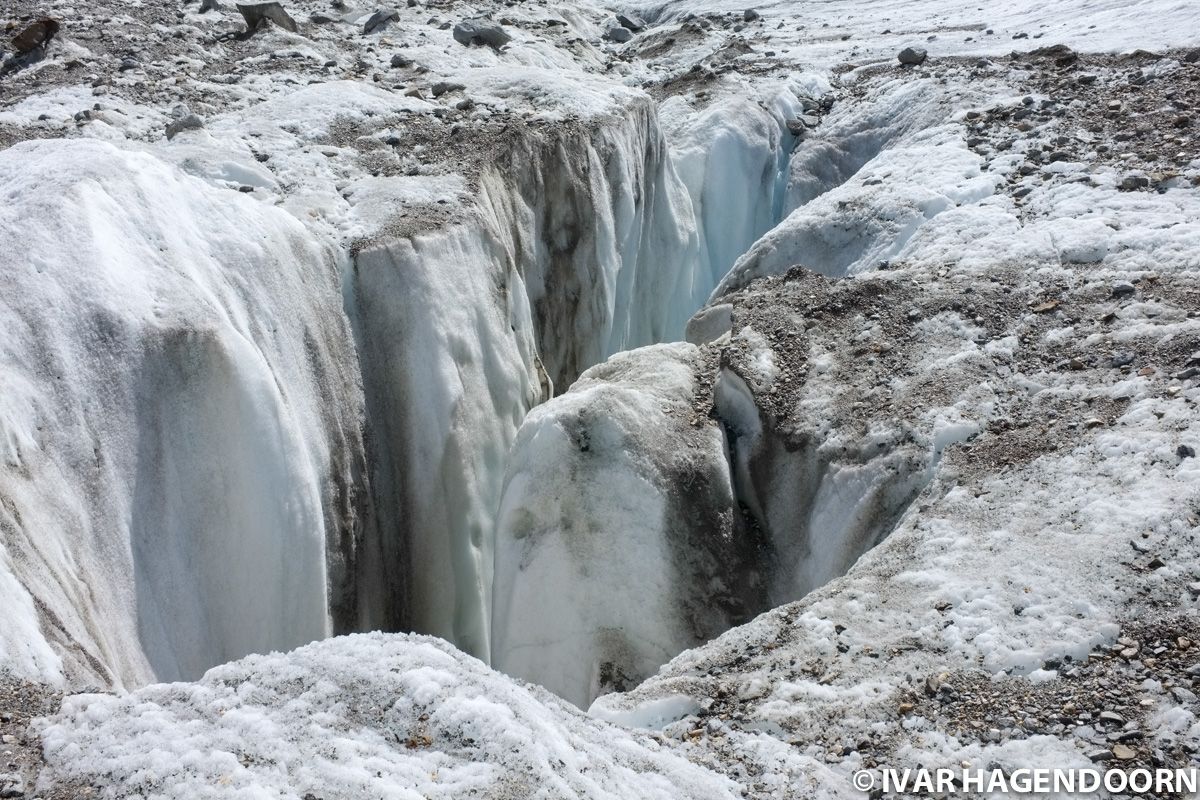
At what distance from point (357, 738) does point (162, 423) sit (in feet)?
12.2

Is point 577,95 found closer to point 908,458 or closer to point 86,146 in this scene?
point 86,146

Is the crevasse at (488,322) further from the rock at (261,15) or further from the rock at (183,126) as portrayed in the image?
the rock at (261,15)

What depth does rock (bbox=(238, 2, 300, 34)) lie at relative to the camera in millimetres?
14305

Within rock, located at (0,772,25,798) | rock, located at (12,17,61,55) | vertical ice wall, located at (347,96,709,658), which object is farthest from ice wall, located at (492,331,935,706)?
rock, located at (12,17,61,55)

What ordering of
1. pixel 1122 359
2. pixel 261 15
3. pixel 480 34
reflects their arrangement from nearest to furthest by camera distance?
pixel 1122 359, pixel 261 15, pixel 480 34

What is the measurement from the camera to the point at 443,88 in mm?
12773

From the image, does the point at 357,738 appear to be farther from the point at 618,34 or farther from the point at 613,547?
the point at 618,34

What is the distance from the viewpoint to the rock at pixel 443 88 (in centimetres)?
1273

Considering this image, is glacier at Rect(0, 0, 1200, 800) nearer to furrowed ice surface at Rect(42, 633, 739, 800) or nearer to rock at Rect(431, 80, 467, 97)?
furrowed ice surface at Rect(42, 633, 739, 800)

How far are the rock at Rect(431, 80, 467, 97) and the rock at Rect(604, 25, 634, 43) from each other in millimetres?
8781

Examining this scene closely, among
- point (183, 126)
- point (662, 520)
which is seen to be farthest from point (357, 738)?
point (183, 126)

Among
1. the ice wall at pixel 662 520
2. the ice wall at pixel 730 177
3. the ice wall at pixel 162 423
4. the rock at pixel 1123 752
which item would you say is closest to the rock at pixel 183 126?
the ice wall at pixel 162 423

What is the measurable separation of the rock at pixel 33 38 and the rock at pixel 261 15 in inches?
92.5

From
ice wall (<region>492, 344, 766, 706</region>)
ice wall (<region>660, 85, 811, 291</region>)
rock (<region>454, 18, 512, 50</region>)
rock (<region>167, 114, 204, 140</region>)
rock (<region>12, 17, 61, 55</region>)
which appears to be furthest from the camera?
ice wall (<region>660, 85, 811, 291</region>)
